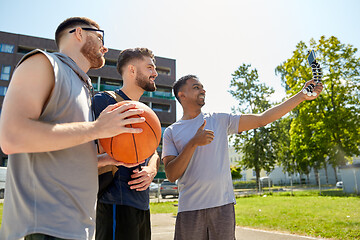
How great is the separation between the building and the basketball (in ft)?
118

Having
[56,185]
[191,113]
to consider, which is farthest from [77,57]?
[191,113]

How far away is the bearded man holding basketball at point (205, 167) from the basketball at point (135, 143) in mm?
858

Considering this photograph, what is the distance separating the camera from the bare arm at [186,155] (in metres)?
2.86

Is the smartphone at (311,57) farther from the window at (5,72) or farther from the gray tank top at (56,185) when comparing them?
the window at (5,72)

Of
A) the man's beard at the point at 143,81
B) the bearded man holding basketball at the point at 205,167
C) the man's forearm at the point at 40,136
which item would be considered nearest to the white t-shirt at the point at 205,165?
the bearded man holding basketball at the point at 205,167

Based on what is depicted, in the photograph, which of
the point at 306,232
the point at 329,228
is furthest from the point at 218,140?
the point at 329,228

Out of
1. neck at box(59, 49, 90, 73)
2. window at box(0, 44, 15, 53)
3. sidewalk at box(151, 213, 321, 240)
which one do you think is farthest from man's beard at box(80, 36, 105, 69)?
window at box(0, 44, 15, 53)

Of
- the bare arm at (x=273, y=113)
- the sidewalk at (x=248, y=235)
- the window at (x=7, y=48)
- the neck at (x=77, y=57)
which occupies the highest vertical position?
the window at (x=7, y=48)

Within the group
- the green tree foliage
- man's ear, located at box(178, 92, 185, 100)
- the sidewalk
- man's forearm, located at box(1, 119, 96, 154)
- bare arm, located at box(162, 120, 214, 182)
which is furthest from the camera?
the green tree foliage

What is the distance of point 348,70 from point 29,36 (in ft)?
123

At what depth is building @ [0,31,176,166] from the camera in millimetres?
35219

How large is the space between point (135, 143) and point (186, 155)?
1061 mm

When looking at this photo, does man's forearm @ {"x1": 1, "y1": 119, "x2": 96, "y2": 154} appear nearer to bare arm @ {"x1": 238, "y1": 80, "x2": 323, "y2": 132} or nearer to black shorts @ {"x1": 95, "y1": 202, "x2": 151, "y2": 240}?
black shorts @ {"x1": 95, "y1": 202, "x2": 151, "y2": 240}

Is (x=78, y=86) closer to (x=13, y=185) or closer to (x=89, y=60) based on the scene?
(x=89, y=60)
